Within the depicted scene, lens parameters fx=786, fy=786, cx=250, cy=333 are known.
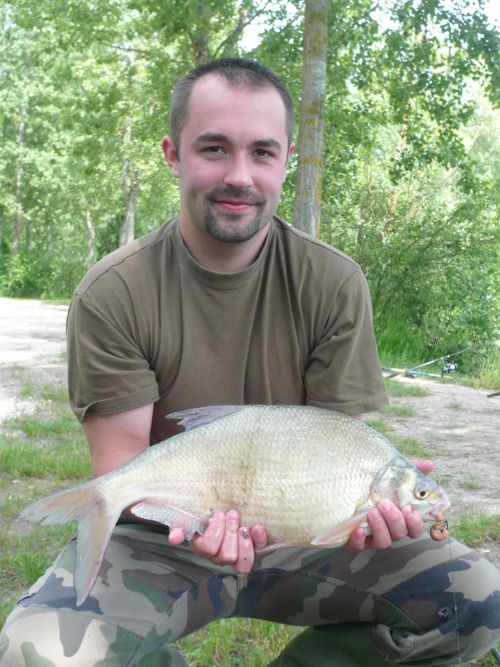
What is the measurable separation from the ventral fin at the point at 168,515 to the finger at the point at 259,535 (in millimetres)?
131

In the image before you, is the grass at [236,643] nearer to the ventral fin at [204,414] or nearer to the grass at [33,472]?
the grass at [33,472]

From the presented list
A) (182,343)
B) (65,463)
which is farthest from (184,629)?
(65,463)

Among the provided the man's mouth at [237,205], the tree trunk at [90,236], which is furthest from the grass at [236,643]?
the tree trunk at [90,236]

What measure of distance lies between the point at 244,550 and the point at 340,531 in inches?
9.7

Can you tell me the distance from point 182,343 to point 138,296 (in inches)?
7.5

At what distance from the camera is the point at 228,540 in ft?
6.41

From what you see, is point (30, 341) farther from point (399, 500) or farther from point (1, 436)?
point (399, 500)

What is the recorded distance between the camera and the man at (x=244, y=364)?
2170 mm

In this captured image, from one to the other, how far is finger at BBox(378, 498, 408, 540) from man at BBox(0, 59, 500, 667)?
95mm

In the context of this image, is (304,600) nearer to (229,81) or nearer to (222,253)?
(222,253)

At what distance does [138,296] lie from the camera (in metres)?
2.33

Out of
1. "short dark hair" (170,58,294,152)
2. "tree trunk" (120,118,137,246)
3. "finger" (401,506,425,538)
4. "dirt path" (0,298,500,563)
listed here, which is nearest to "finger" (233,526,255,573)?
"finger" (401,506,425,538)

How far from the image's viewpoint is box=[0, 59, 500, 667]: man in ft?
7.12

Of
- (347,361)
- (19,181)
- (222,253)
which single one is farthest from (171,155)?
(19,181)
